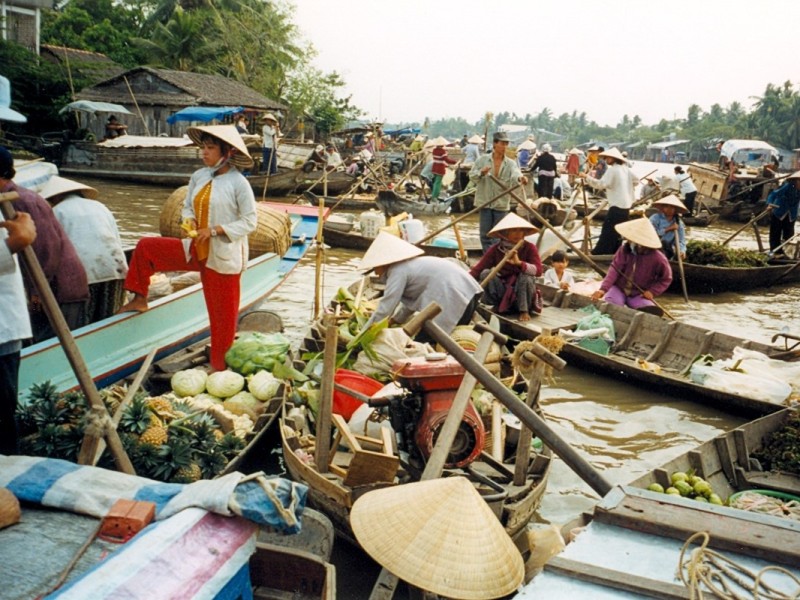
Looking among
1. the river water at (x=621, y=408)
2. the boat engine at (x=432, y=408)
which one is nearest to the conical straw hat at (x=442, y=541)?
the boat engine at (x=432, y=408)

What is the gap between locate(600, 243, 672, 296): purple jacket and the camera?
Answer: 7.38 meters

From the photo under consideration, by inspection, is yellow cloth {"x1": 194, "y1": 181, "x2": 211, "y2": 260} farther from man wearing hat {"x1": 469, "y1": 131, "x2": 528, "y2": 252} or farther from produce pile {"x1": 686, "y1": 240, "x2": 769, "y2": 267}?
produce pile {"x1": 686, "y1": 240, "x2": 769, "y2": 267}

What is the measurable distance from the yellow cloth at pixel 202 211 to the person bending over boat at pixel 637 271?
4.52m

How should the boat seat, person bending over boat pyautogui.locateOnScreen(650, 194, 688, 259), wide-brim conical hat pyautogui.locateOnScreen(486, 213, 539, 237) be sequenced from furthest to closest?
person bending over boat pyautogui.locateOnScreen(650, 194, 688, 259)
wide-brim conical hat pyautogui.locateOnScreen(486, 213, 539, 237)
the boat seat

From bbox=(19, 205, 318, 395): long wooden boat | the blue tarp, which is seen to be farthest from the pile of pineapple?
the blue tarp

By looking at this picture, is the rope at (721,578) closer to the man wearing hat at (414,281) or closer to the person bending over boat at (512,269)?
the man wearing hat at (414,281)

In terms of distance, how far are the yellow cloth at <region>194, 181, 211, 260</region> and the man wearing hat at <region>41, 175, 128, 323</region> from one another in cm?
59

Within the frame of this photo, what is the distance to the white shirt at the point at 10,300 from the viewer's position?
2.97 m

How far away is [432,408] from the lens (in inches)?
138

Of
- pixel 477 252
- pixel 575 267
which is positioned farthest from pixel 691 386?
pixel 575 267

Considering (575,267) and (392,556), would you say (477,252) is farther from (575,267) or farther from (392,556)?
(392,556)

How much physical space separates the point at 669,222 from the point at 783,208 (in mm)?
4702

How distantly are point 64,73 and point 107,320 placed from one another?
22.1 meters

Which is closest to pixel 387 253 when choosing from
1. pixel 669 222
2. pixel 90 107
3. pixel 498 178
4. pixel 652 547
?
pixel 652 547
